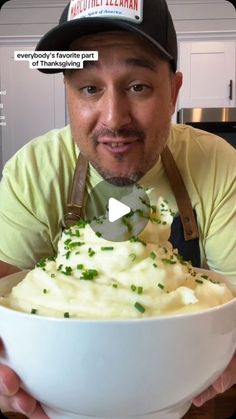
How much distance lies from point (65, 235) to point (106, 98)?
0.66 feet

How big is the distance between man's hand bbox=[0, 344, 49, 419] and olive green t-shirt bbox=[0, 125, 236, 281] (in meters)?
0.26

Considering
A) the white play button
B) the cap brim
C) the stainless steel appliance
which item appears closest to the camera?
the white play button

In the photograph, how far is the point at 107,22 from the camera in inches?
17.0

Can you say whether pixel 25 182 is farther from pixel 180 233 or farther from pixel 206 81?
pixel 206 81

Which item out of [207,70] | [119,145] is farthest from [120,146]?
[207,70]

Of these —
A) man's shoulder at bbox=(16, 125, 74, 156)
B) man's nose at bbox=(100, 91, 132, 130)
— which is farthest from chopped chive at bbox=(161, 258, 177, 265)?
man's shoulder at bbox=(16, 125, 74, 156)

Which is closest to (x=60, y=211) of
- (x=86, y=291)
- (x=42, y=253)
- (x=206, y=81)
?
(x=42, y=253)

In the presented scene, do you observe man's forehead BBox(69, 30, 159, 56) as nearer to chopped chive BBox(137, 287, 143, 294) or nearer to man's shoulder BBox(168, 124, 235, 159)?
man's shoulder BBox(168, 124, 235, 159)

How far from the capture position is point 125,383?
0.67 feet

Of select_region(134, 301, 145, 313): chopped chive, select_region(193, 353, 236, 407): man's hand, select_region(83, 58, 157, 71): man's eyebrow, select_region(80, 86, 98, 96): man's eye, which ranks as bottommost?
select_region(193, 353, 236, 407): man's hand

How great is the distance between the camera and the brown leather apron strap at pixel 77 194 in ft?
1.71

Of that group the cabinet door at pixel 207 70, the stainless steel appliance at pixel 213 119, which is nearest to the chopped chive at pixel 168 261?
the cabinet door at pixel 207 70

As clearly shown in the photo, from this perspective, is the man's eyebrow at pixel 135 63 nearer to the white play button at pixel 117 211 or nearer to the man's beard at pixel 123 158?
the man's beard at pixel 123 158

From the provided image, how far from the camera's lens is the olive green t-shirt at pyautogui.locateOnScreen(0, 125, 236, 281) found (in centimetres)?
53
